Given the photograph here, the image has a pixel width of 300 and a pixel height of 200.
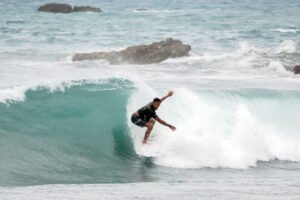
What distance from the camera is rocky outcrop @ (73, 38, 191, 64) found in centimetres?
2603

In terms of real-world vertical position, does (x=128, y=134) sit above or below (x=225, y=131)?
below

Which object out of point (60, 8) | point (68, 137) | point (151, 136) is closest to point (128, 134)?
point (151, 136)

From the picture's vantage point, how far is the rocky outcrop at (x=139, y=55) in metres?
26.0

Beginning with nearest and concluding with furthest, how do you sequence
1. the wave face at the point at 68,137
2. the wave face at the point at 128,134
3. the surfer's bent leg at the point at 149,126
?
1. the wave face at the point at 68,137
2. the wave face at the point at 128,134
3. the surfer's bent leg at the point at 149,126

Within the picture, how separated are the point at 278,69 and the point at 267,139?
10.6 m

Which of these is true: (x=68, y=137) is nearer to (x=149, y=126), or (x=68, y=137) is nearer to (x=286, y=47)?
(x=149, y=126)

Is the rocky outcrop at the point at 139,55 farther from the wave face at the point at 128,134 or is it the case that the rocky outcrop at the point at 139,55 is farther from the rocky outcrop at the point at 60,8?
the rocky outcrop at the point at 60,8

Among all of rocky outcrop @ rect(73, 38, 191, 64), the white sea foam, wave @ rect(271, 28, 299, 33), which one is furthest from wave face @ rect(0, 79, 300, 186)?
wave @ rect(271, 28, 299, 33)

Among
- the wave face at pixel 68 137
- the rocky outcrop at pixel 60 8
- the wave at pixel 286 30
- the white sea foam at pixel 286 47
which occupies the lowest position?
the rocky outcrop at pixel 60 8

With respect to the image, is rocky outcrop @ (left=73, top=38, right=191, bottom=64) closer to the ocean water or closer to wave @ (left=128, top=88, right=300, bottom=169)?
the ocean water

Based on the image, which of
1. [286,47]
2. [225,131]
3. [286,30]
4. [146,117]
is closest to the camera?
[146,117]

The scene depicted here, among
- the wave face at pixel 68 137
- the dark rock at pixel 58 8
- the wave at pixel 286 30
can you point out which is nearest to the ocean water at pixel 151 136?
the wave face at pixel 68 137

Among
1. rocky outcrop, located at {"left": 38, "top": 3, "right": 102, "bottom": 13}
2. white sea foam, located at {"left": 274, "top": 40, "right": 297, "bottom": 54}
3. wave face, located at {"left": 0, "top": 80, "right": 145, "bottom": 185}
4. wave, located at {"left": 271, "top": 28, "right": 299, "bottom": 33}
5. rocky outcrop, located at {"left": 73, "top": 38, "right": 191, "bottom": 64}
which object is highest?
wave face, located at {"left": 0, "top": 80, "right": 145, "bottom": 185}

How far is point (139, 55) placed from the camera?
1033 inches
